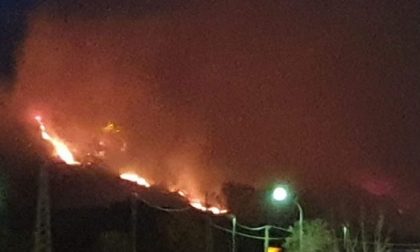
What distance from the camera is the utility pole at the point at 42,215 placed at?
33062 millimetres

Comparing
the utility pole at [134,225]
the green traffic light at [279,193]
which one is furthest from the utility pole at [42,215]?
the utility pole at [134,225]

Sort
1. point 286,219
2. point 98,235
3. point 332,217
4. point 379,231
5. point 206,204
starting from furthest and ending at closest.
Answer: point 206,204 → point 98,235 → point 332,217 → point 379,231 → point 286,219

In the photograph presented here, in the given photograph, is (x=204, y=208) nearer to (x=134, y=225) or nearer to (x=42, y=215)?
(x=134, y=225)

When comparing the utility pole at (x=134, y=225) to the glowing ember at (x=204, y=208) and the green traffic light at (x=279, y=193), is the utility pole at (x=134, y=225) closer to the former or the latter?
the glowing ember at (x=204, y=208)

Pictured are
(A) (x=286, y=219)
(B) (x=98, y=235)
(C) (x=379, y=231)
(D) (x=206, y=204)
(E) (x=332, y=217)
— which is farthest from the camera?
(D) (x=206, y=204)

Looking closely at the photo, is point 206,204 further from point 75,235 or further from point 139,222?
point 75,235

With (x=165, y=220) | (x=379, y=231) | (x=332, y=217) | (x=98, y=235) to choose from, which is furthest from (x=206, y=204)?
(x=379, y=231)

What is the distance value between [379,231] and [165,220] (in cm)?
1570

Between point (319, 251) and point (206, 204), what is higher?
point (206, 204)

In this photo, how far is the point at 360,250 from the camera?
1738 inches

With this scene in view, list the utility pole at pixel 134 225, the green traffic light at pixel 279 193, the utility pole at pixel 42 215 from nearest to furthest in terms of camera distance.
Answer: the green traffic light at pixel 279 193, the utility pole at pixel 42 215, the utility pole at pixel 134 225

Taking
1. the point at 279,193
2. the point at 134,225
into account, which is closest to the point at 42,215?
the point at 279,193

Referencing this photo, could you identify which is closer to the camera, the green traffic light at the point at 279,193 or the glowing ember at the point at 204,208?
the green traffic light at the point at 279,193

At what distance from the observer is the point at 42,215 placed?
33781 millimetres
